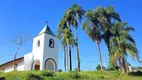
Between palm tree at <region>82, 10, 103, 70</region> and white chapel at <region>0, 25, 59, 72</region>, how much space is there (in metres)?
5.42

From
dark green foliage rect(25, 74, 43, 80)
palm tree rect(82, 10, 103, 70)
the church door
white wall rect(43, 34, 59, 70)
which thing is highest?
palm tree rect(82, 10, 103, 70)

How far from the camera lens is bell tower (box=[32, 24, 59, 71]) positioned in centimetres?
2962

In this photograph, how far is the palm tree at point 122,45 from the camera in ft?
89.4

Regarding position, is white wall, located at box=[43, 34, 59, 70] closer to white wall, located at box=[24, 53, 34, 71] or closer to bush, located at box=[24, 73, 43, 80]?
white wall, located at box=[24, 53, 34, 71]

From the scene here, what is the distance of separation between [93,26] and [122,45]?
682 centimetres

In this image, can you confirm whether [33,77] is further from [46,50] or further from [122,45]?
[122,45]

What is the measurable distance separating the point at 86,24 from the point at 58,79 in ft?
44.3

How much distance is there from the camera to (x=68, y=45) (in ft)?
112

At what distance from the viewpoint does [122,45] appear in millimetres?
27719

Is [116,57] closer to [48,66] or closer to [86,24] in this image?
[86,24]

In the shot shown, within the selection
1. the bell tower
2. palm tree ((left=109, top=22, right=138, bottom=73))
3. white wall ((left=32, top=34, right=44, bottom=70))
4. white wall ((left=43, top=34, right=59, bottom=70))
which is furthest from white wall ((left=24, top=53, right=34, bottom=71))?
palm tree ((left=109, top=22, right=138, bottom=73))

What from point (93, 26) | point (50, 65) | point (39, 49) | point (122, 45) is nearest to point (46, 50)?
point (39, 49)

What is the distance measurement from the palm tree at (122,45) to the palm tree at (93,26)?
3.45m

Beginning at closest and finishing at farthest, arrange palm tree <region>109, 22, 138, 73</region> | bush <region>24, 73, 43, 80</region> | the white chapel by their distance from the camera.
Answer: bush <region>24, 73, 43, 80</region> → palm tree <region>109, 22, 138, 73</region> → the white chapel
